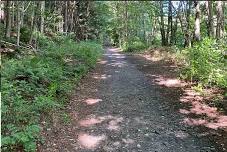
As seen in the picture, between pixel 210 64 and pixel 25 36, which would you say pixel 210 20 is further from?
pixel 25 36

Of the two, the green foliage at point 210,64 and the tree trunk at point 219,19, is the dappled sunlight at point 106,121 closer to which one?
the green foliage at point 210,64

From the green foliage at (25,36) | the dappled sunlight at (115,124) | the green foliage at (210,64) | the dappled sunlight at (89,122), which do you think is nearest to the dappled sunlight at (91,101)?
the dappled sunlight at (89,122)

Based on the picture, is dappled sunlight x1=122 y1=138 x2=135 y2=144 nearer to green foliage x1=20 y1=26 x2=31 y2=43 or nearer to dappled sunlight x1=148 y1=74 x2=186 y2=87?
dappled sunlight x1=148 y1=74 x2=186 y2=87

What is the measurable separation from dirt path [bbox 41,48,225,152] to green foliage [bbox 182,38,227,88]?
3.59ft

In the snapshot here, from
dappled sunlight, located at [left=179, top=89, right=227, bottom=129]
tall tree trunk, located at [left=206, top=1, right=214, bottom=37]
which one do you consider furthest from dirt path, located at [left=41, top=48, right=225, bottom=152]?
tall tree trunk, located at [left=206, top=1, right=214, bottom=37]

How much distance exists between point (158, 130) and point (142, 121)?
731mm

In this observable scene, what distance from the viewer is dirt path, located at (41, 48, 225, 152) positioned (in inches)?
288

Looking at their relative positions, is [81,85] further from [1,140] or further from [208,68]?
[1,140]

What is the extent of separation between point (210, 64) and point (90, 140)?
18.9 feet

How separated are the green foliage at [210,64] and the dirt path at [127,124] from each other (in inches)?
43.1

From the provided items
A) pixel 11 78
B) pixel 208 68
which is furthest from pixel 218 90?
pixel 11 78

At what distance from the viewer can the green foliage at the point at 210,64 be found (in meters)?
11.2

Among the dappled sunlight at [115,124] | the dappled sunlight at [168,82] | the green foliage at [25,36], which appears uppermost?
the green foliage at [25,36]

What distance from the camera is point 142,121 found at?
8938 mm
